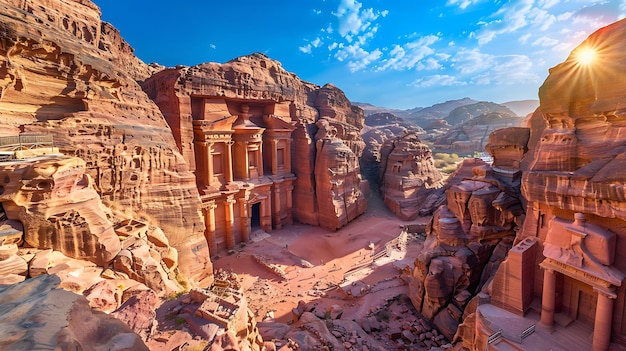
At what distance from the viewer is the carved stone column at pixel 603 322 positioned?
7332 mm

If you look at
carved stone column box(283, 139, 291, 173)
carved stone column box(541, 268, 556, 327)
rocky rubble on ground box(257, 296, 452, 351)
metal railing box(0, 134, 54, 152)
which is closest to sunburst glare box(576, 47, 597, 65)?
carved stone column box(541, 268, 556, 327)

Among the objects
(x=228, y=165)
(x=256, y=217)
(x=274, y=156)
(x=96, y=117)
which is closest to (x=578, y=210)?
(x=96, y=117)

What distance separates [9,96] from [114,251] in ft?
18.6

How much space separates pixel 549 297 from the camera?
27.9ft

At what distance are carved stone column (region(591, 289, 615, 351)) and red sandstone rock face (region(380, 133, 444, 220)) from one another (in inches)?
730

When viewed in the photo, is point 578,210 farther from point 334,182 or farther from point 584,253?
point 334,182

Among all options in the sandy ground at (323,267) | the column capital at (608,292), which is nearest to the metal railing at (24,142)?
the sandy ground at (323,267)

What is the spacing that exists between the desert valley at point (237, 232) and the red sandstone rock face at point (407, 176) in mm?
5064

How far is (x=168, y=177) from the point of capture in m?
13.4

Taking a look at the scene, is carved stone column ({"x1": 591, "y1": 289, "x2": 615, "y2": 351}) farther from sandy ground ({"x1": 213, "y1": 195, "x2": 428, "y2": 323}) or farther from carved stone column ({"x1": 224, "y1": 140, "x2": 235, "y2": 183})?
carved stone column ({"x1": 224, "y1": 140, "x2": 235, "y2": 183})

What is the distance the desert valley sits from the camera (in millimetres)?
7348

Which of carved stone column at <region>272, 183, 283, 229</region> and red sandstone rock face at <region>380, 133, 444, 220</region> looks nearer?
carved stone column at <region>272, 183, 283, 229</region>

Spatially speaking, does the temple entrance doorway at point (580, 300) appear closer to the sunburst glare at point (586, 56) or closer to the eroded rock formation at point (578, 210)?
the eroded rock formation at point (578, 210)

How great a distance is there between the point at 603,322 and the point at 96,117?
17008 mm
